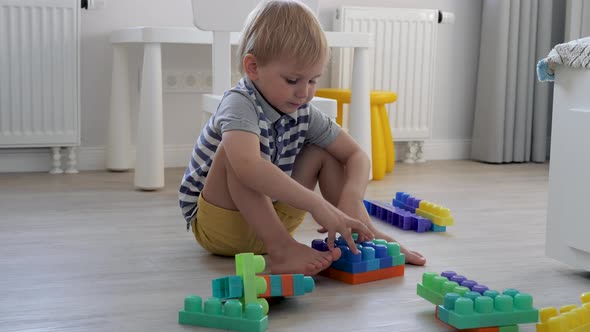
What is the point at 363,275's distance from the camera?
4.58 feet

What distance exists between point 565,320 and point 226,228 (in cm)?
70

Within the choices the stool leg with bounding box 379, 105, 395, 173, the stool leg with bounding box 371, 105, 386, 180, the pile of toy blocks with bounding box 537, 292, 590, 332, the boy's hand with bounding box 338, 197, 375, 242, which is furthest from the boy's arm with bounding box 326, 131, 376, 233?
the stool leg with bounding box 379, 105, 395, 173

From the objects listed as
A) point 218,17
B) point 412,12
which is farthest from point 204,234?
point 412,12

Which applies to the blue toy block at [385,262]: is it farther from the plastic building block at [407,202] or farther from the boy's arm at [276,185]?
the plastic building block at [407,202]

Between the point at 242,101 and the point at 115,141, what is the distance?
1.42m

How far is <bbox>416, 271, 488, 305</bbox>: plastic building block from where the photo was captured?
1.17 metres

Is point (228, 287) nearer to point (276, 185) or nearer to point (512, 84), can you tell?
point (276, 185)

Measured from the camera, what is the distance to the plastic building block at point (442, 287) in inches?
46.2

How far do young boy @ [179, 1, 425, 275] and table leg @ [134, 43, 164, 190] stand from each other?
0.79 meters

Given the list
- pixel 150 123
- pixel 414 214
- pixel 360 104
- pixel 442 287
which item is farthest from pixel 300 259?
pixel 360 104

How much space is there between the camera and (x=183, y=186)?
159cm

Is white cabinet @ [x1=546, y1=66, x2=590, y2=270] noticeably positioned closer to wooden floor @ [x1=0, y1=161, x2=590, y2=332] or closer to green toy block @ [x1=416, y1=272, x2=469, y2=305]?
wooden floor @ [x1=0, y1=161, x2=590, y2=332]

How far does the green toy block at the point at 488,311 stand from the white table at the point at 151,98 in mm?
1395

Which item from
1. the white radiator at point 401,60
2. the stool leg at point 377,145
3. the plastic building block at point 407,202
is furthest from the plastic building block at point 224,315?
the white radiator at point 401,60
